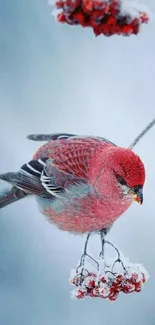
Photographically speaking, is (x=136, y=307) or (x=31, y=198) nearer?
(x=31, y=198)

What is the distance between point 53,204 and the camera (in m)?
1.37

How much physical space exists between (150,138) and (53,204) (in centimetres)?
27

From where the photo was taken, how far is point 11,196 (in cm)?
137

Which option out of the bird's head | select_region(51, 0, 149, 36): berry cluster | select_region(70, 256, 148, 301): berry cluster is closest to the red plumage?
the bird's head

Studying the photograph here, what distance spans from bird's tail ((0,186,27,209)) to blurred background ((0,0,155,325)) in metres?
0.01

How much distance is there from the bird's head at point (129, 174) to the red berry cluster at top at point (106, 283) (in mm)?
212

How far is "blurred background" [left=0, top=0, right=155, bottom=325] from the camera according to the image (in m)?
1.33

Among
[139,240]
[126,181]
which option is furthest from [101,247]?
[126,181]

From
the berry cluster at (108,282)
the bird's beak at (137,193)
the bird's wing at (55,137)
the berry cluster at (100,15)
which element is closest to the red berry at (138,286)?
the berry cluster at (108,282)

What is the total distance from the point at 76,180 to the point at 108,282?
0.86ft

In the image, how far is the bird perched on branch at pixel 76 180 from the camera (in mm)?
1340

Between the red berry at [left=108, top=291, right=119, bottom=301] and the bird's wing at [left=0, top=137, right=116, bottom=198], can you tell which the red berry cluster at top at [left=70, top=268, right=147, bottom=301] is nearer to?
the red berry at [left=108, top=291, right=119, bottom=301]

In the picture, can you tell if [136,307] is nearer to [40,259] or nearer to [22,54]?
[40,259]

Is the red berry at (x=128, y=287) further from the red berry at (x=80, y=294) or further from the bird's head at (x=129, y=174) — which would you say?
the bird's head at (x=129, y=174)
